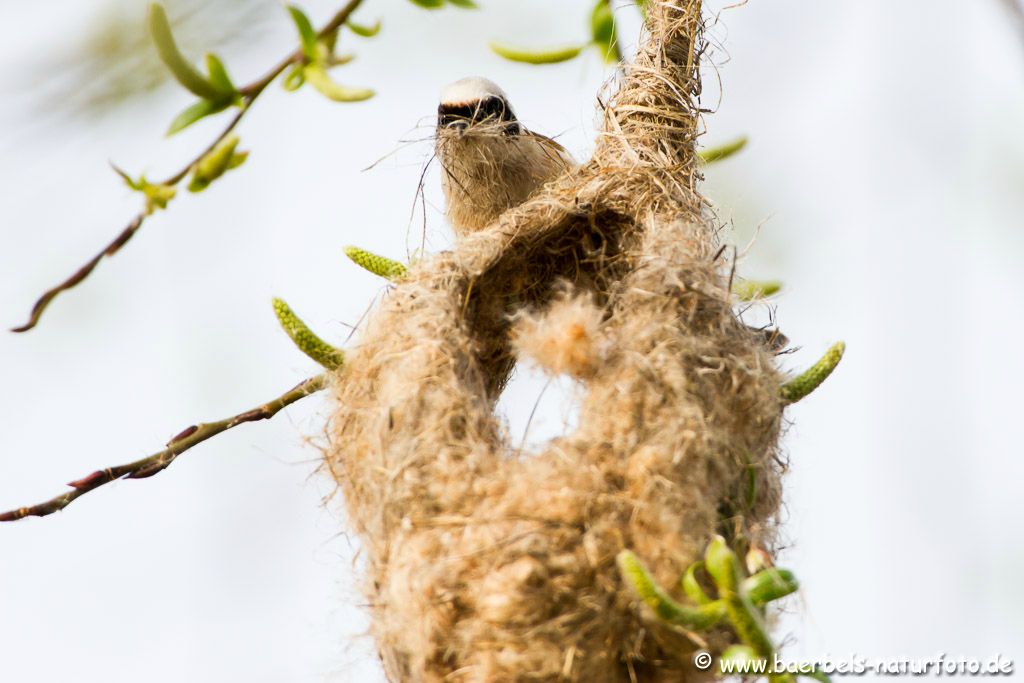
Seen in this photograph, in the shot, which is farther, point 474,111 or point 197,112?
point 474,111

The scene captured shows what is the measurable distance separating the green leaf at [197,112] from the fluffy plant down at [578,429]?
0.63 m

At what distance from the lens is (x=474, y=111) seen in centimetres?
322

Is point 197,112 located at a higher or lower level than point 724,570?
higher

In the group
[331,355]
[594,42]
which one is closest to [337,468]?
[331,355]

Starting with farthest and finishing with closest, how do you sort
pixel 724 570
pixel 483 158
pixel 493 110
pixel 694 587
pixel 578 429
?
pixel 493 110 < pixel 483 158 < pixel 578 429 < pixel 694 587 < pixel 724 570

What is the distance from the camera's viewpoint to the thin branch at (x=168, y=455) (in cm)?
212

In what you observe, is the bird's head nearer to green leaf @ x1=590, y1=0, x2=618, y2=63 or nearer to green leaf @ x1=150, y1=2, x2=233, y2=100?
green leaf @ x1=590, y1=0, x2=618, y2=63

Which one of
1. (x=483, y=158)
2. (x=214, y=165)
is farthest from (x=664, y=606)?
(x=483, y=158)

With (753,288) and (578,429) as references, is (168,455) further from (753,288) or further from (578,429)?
(753,288)

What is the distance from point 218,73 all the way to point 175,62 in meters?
0.06

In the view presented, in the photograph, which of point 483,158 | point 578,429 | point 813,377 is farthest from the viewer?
point 483,158

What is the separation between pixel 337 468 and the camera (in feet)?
7.18

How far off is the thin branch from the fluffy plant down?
0.14 metres

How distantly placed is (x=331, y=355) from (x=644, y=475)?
0.65m
